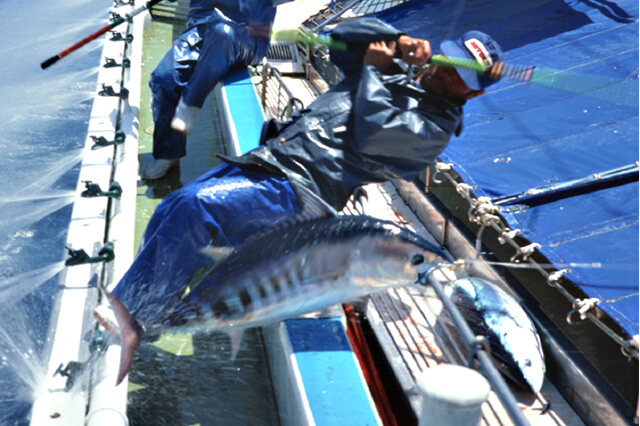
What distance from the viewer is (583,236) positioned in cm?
391

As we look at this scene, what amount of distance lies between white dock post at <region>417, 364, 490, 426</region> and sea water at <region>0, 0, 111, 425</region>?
1.82 metres

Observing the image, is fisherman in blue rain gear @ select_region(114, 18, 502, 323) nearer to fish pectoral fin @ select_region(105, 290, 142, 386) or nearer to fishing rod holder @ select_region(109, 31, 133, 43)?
fish pectoral fin @ select_region(105, 290, 142, 386)

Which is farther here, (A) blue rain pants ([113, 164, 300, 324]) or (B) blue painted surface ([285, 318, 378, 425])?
(A) blue rain pants ([113, 164, 300, 324])

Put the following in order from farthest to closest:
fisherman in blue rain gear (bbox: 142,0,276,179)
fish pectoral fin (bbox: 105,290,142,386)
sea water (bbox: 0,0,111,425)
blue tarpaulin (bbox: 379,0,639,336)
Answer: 1. fisherman in blue rain gear (bbox: 142,0,276,179)
2. blue tarpaulin (bbox: 379,0,639,336)
3. sea water (bbox: 0,0,111,425)
4. fish pectoral fin (bbox: 105,290,142,386)

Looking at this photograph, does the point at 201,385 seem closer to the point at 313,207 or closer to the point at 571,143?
the point at 313,207

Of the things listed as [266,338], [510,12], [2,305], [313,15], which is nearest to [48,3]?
[313,15]

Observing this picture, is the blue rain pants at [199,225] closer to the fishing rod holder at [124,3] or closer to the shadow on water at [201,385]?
the shadow on water at [201,385]

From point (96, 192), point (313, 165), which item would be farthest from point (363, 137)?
point (96, 192)

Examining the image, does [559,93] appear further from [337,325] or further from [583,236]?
[337,325]

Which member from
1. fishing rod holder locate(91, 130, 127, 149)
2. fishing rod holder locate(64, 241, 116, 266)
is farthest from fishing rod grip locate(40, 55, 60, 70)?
fishing rod holder locate(64, 241, 116, 266)

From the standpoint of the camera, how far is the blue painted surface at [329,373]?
273cm

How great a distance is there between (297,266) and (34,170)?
4.07m

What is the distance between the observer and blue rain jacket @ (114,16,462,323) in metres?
3.07

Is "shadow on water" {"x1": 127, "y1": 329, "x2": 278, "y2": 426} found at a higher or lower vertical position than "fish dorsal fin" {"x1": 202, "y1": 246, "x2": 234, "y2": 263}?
lower
